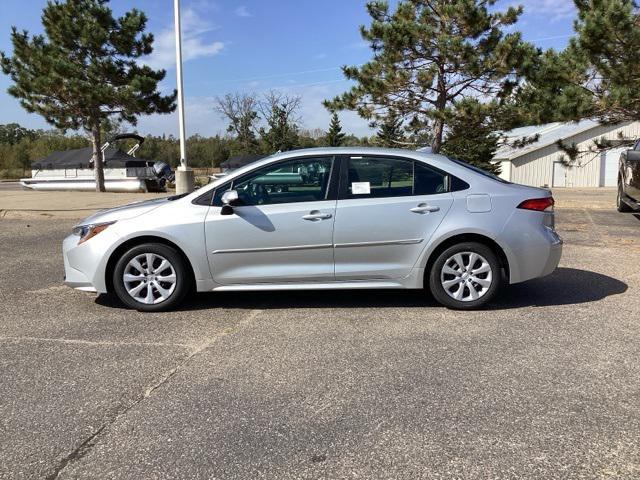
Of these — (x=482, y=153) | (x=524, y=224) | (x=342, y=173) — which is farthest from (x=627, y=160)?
(x=482, y=153)

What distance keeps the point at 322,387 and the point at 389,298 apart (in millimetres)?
2417

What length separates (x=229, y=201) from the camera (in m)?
5.25

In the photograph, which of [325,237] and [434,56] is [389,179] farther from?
[434,56]

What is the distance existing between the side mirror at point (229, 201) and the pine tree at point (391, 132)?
16320 mm

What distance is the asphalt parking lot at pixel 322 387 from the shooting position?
112 inches

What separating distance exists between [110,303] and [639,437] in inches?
191

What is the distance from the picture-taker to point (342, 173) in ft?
18.0

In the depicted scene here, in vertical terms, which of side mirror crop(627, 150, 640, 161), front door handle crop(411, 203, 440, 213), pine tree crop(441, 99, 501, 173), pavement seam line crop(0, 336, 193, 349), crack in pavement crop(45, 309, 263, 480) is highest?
pine tree crop(441, 99, 501, 173)

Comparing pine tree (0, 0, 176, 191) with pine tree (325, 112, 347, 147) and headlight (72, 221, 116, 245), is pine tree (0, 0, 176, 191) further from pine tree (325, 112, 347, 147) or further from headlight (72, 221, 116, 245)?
pine tree (325, 112, 347, 147)

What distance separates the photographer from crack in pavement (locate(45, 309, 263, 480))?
111 inches

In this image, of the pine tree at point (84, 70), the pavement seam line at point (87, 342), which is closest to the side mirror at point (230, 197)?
the pavement seam line at point (87, 342)

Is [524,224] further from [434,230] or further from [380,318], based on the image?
[380,318]

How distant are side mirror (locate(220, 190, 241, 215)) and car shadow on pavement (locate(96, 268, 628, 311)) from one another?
40.2 inches

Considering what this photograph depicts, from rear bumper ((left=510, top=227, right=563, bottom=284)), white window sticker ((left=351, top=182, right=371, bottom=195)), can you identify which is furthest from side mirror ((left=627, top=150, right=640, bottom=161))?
white window sticker ((left=351, top=182, right=371, bottom=195))
